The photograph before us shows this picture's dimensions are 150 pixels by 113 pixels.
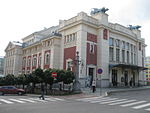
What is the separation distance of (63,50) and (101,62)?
9037 mm

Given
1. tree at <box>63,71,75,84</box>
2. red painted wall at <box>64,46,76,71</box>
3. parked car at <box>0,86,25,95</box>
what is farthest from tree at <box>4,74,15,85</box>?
tree at <box>63,71,75,84</box>

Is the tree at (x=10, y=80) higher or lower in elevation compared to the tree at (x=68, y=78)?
lower

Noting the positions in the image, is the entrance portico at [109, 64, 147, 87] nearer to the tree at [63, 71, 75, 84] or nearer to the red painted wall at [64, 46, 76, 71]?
the red painted wall at [64, 46, 76, 71]

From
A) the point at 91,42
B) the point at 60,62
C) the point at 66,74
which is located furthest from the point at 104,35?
the point at 66,74

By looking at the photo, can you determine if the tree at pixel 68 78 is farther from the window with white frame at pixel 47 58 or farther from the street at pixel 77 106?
the window with white frame at pixel 47 58

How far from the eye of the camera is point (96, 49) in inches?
1407

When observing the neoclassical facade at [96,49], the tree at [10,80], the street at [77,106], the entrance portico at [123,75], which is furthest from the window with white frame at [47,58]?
the street at [77,106]

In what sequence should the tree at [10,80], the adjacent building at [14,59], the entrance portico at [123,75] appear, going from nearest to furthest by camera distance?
1. the entrance portico at [123,75]
2. the tree at [10,80]
3. the adjacent building at [14,59]

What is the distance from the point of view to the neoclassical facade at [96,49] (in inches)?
1323

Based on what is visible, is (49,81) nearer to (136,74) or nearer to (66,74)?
(66,74)

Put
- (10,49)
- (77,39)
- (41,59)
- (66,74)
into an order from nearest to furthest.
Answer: (66,74) → (77,39) → (41,59) → (10,49)

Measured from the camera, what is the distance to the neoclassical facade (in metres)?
33.6

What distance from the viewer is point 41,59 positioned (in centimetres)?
4378

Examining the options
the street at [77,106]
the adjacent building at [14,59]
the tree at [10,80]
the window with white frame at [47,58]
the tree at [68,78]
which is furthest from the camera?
the adjacent building at [14,59]
